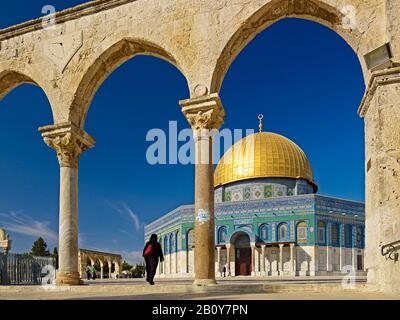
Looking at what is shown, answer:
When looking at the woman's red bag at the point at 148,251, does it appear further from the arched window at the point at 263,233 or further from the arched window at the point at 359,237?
the arched window at the point at 359,237

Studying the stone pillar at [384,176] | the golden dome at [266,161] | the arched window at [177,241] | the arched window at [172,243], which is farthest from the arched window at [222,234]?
the stone pillar at [384,176]

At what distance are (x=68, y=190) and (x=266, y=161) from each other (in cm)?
2851

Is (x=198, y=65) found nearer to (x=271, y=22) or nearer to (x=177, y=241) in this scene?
(x=271, y=22)

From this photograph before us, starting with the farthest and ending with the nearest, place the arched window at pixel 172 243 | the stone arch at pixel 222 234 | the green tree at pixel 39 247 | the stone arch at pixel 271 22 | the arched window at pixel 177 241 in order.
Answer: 1. the green tree at pixel 39 247
2. the arched window at pixel 172 243
3. the arched window at pixel 177 241
4. the stone arch at pixel 222 234
5. the stone arch at pixel 271 22

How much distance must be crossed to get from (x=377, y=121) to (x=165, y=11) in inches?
195

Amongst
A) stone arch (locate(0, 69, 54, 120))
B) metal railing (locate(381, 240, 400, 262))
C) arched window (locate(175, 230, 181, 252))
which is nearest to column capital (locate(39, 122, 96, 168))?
stone arch (locate(0, 69, 54, 120))

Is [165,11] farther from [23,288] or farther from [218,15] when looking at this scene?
[23,288]

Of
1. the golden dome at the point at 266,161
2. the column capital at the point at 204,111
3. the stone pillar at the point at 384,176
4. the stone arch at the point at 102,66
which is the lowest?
the stone pillar at the point at 384,176

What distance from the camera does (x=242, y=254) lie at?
118ft

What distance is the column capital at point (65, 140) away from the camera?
33.9 ft

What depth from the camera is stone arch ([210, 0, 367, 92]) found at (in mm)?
8852

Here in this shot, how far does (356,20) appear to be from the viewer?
27.3 ft

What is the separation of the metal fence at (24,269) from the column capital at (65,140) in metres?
5.51

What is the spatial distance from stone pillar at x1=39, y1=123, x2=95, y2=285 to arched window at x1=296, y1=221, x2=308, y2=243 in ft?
83.4
